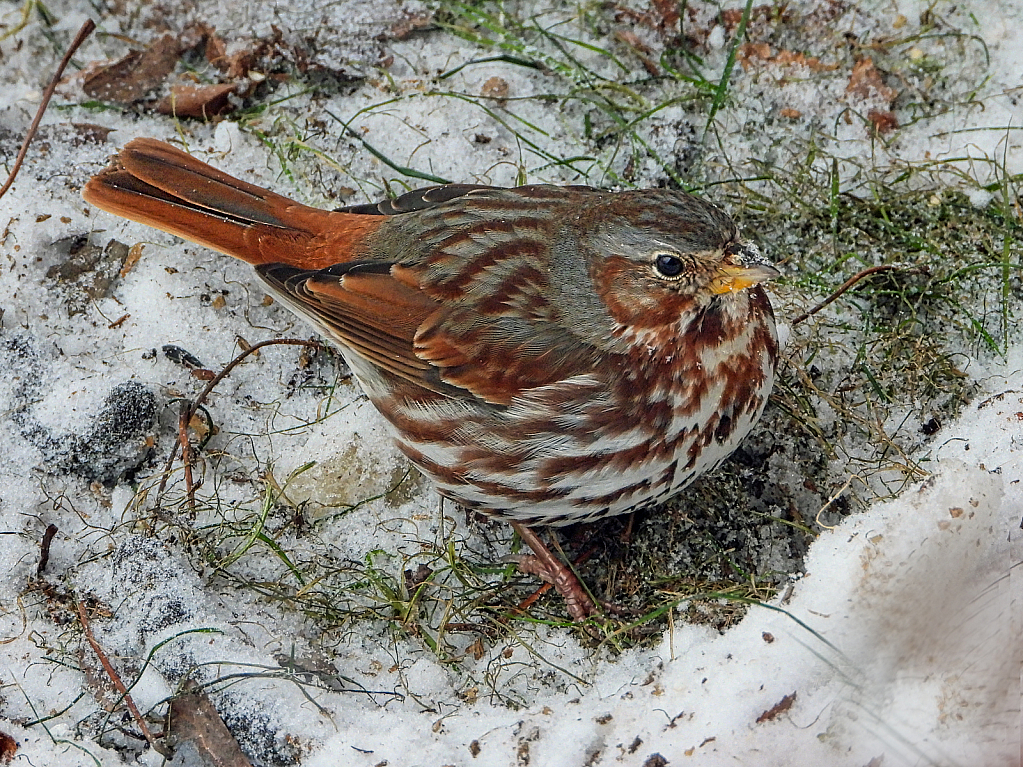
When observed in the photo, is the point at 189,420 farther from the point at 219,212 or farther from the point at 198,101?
the point at 198,101

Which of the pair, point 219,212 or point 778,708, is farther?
point 219,212

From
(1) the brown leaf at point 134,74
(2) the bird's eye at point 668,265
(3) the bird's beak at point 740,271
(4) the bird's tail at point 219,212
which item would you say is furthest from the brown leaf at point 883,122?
(1) the brown leaf at point 134,74

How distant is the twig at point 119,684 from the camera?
3184mm

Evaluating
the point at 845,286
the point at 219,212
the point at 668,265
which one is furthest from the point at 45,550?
the point at 845,286

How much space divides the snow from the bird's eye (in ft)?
2.89

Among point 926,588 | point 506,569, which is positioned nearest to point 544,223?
point 506,569

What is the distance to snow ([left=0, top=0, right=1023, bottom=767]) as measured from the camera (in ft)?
8.91

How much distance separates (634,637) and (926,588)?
1111 mm

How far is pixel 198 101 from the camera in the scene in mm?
4707

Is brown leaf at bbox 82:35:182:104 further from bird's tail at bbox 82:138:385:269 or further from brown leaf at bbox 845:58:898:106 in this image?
brown leaf at bbox 845:58:898:106

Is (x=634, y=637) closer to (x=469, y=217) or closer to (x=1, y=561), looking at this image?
(x=469, y=217)

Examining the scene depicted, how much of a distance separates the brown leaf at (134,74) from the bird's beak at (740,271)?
286cm

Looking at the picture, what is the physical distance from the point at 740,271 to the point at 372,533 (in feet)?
5.26

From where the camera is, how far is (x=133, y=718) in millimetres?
3297
